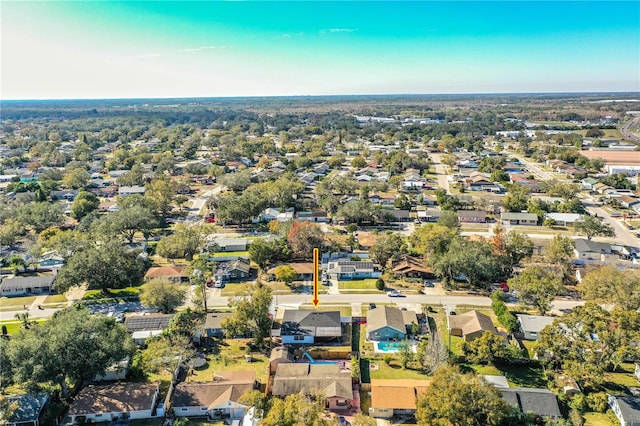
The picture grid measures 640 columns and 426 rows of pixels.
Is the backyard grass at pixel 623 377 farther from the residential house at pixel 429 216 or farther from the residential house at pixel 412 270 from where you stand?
the residential house at pixel 429 216

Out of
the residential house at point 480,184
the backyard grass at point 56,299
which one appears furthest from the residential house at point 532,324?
the residential house at point 480,184

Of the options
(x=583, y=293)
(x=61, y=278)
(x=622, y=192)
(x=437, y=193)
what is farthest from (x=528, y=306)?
(x=622, y=192)

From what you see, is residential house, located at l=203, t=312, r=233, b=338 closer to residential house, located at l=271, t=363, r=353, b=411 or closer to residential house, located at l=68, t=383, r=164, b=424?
residential house, located at l=271, t=363, r=353, b=411

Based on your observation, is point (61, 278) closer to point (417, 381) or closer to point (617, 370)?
point (417, 381)

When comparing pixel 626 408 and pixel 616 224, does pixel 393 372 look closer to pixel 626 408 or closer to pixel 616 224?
pixel 626 408

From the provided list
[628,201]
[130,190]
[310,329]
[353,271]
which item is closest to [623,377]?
[310,329]

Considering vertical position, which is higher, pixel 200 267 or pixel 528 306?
pixel 200 267

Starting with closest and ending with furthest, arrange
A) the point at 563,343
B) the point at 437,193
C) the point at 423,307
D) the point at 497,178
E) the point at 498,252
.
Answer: the point at 563,343 → the point at 423,307 → the point at 498,252 → the point at 437,193 → the point at 497,178
